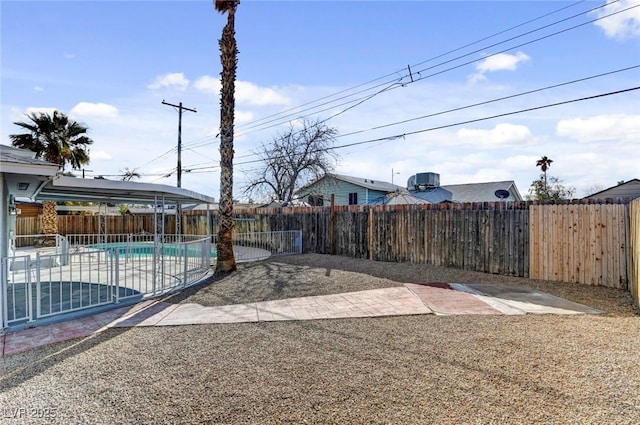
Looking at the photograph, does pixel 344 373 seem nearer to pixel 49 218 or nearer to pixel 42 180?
pixel 42 180

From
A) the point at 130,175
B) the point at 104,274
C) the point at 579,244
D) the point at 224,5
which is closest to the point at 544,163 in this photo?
the point at 579,244

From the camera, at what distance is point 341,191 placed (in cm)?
2681

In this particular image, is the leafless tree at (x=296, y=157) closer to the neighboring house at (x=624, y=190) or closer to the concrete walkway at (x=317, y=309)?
the neighboring house at (x=624, y=190)

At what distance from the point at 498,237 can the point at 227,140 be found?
304 inches

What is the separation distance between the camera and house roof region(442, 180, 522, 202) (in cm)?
2503

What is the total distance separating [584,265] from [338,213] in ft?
25.4

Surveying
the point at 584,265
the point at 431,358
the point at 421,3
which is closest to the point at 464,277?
the point at 584,265

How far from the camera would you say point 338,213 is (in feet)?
44.6

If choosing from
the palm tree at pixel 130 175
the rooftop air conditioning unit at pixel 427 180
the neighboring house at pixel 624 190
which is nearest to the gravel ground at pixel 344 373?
the neighboring house at pixel 624 190

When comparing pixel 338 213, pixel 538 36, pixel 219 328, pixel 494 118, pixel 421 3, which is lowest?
pixel 219 328

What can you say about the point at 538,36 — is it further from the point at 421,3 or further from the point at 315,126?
the point at 315,126

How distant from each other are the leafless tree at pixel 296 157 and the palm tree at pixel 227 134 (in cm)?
1263

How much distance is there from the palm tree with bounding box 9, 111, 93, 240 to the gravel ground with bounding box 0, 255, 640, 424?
A: 14.4 meters

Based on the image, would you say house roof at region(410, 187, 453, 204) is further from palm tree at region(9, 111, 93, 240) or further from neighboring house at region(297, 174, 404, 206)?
palm tree at region(9, 111, 93, 240)
